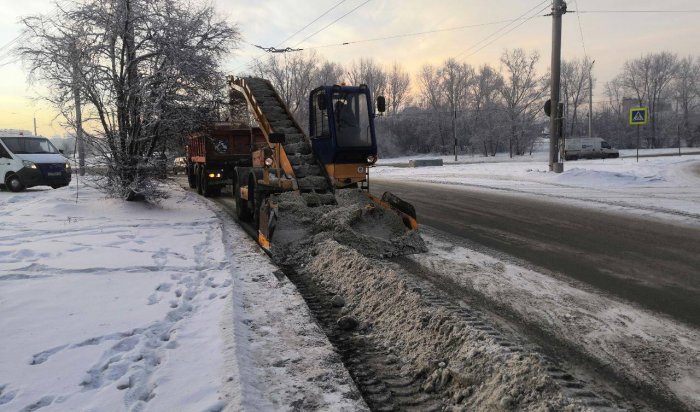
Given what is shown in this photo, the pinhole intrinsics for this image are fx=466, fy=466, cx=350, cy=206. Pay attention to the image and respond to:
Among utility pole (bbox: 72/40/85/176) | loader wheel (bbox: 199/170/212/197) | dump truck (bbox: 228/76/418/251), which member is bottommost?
loader wheel (bbox: 199/170/212/197)

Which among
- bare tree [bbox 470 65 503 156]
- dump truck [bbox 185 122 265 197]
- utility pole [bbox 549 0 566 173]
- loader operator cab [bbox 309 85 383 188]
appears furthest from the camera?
bare tree [bbox 470 65 503 156]

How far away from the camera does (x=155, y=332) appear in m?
4.34

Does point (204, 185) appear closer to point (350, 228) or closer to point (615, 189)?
point (350, 228)

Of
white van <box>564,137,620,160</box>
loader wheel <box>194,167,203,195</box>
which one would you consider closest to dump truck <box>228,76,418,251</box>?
loader wheel <box>194,167,203,195</box>

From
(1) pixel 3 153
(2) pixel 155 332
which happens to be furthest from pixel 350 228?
(1) pixel 3 153

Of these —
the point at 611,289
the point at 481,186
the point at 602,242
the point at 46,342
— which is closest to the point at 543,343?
the point at 611,289

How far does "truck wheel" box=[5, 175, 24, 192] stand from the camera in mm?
17500

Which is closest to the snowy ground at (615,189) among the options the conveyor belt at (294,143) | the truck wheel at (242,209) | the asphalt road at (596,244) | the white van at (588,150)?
the asphalt road at (596,244)

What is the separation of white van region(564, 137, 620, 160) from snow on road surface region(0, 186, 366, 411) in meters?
44.7

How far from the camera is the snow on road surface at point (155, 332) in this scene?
323 cm

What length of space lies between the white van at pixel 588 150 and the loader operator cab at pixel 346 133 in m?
40.5

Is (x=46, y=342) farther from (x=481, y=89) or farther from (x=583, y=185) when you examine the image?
(x=481, y=89)

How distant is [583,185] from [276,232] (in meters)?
13.8

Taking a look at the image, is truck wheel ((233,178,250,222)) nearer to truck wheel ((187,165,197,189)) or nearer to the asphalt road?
the asphalt road
